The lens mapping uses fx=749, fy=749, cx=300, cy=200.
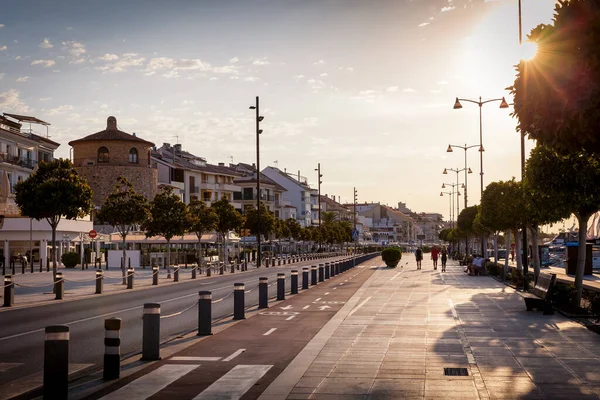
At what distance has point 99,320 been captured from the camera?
60.2 ft

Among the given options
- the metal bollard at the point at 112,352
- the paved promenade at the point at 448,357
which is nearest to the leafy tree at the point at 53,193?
the paved promenade at the point at 448,357

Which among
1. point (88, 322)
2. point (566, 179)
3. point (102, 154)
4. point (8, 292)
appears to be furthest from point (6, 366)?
point (102, 154)

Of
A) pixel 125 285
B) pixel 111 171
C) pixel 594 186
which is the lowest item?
pixel 125 285

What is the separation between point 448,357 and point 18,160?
62.6 m

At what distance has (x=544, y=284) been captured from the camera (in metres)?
21.2

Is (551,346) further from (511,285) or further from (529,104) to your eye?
(511,285)

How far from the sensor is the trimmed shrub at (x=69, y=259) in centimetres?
5569

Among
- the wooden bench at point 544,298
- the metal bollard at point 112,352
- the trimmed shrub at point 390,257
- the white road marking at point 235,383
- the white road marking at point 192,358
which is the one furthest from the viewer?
the trimmed shrub at point 390,257

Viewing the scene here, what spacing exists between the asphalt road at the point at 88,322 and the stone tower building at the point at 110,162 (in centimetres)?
5740

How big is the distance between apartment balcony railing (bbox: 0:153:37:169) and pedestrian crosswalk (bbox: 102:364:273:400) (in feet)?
196

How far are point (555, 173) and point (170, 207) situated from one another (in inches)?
1319

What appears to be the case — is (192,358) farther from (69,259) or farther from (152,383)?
(69,259)

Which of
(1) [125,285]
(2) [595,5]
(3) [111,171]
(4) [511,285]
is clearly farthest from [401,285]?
(3) [111,171]

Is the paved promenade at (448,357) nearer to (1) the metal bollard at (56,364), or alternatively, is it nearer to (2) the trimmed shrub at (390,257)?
(1) the metal bollard at (56,364)
